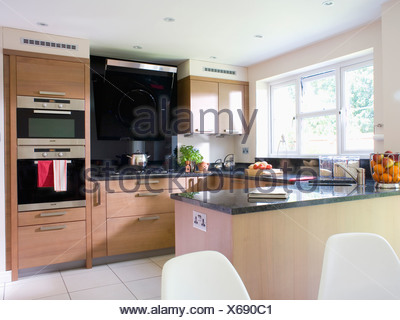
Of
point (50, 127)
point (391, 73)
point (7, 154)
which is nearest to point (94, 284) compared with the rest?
point (7, 154)

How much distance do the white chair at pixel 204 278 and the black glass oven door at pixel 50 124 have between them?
102 inches

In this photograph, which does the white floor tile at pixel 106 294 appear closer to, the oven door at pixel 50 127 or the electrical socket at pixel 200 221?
the electrical socket at pixel 200 221

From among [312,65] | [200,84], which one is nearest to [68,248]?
[200,84]

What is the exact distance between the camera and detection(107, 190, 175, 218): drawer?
337 centimetres

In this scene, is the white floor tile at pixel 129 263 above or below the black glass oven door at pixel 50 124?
below

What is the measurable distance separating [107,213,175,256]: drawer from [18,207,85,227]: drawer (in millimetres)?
313

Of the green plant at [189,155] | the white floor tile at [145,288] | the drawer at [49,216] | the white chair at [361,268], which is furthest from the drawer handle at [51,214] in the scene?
the white chair at [361,268]

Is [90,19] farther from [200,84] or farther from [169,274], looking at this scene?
[169,274]

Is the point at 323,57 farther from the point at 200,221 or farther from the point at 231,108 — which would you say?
the point at 200,221

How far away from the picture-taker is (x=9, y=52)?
2.95 metres

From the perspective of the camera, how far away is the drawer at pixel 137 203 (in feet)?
11.0

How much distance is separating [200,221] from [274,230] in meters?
0.38

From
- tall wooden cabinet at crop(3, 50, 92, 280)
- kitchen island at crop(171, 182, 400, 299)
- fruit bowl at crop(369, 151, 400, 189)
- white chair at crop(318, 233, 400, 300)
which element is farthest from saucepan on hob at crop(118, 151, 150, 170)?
white chair at crop(318, 233, 400, 300)

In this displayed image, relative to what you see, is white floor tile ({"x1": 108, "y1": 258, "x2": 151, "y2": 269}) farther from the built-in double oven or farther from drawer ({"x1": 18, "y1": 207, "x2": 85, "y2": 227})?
the built-in double oven
